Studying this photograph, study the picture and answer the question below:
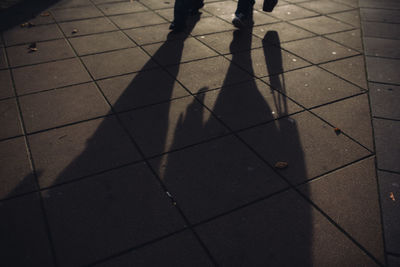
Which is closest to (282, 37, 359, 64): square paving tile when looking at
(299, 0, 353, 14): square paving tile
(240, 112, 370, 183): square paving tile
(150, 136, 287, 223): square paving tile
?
(240, 112, 370, 183): square paving tile

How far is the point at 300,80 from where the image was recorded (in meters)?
4.88

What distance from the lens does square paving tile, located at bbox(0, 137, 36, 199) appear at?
295cm

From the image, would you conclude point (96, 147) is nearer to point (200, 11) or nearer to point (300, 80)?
point (300, 80)

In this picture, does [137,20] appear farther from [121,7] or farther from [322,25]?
[322,25]

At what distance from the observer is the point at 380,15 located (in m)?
7.88

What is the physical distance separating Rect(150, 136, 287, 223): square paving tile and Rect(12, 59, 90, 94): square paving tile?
7.72ft

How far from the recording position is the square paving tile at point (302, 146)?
3312 millimetres

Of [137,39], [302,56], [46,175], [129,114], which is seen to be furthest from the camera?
[137,39]

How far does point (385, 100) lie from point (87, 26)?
584cm

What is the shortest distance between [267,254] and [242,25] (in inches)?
199

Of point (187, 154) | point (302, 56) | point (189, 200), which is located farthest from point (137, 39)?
point (189, 200)

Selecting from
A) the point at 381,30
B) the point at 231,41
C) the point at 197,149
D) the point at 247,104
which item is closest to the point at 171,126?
the point at 197,149

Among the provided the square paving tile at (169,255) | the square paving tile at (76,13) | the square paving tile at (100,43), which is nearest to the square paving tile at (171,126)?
the square paving tile at (169,255)

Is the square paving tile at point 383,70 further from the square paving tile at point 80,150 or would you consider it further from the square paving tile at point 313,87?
the square paving tile at point 80,150
